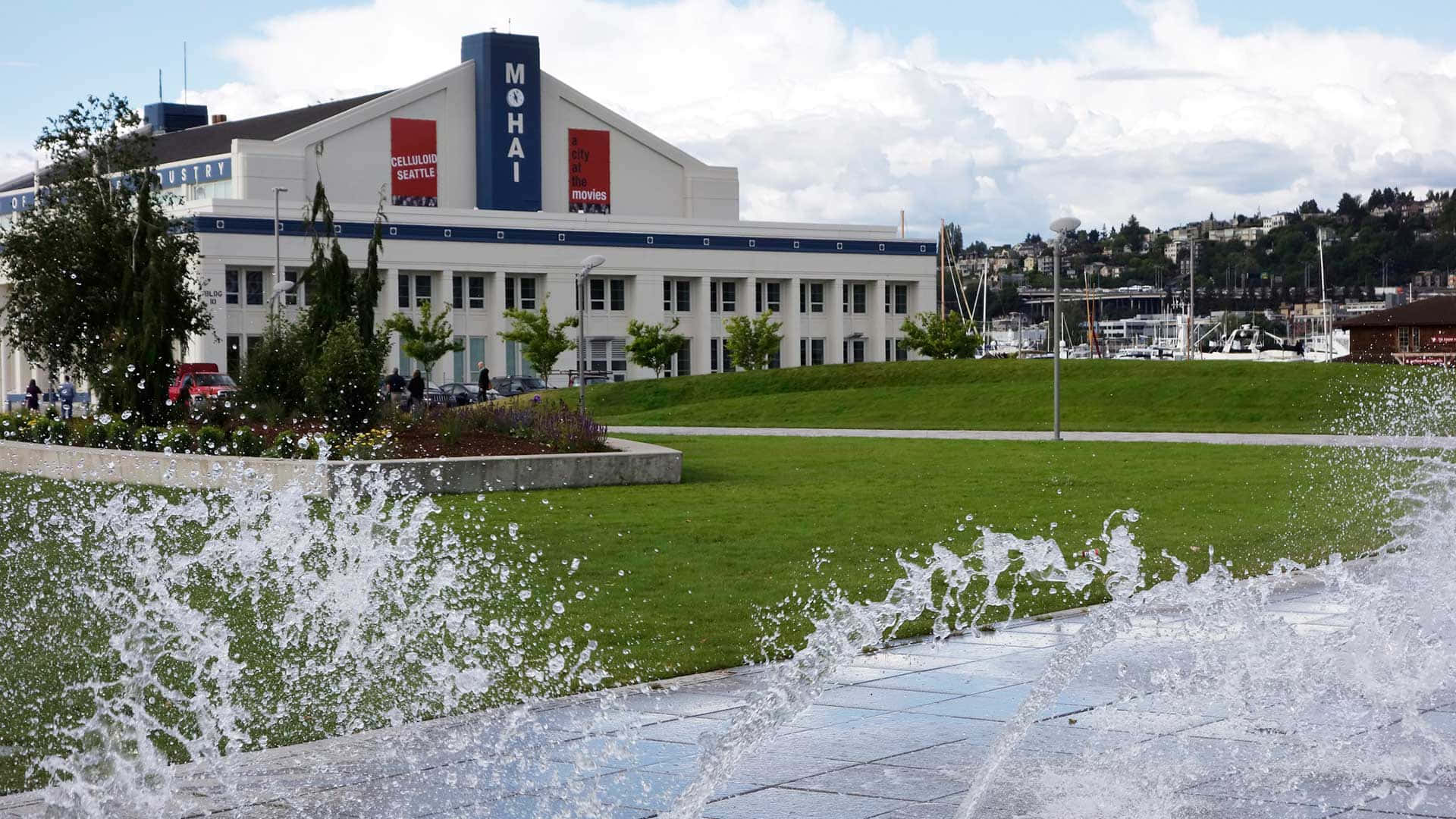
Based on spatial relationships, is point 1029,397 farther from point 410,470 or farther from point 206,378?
point 206,378

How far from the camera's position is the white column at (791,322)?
287 ft

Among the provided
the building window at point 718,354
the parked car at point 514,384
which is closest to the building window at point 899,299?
the building window at point 718,354

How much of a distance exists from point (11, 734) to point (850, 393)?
129 ft

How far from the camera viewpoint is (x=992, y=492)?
20.5m

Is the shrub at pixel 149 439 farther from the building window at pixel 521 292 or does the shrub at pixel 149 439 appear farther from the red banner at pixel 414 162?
the red banner at pixel 414 162

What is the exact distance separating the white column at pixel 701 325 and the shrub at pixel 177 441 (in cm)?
6281

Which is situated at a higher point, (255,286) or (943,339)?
(255,286)

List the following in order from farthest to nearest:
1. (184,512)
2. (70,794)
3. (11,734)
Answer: (184,512) → (11,734) → (70,794)

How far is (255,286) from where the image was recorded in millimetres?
73938

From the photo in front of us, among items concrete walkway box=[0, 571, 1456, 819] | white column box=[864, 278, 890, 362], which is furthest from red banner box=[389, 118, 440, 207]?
concrete walkway box=[0, 571, 1456, 819]

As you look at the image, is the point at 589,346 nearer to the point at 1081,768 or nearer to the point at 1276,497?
the point at 1276,497

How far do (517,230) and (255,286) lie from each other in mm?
12815

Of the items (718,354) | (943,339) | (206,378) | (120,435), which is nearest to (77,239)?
(206,378)

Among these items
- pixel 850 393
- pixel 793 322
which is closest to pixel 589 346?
pixel 793 322
